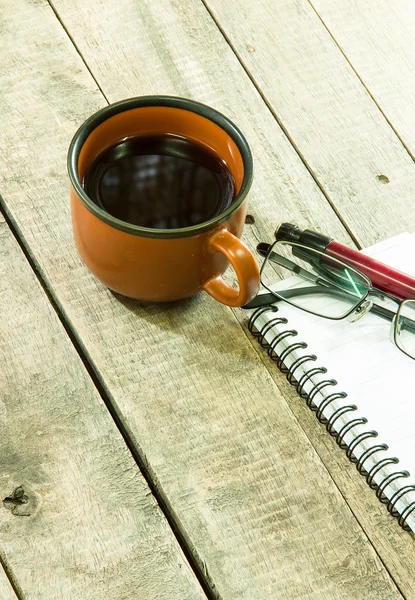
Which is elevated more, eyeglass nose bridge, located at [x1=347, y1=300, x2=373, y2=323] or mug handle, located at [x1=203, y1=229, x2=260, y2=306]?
mug handle, located at [x1=203, y1=229, x2=260, y2=306]

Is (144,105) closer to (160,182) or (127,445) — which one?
(160,182)

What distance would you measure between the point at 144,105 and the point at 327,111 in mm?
283

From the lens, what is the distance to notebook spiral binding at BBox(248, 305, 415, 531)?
2.44 ft

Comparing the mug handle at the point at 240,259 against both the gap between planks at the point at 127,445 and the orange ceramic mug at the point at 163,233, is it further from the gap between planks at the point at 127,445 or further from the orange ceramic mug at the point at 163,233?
the gap between planks at the point at 127,445

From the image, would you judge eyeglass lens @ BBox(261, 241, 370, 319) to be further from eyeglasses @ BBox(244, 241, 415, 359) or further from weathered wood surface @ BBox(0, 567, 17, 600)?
weathered wood surface @ BBox(0, 567, 17, 600)

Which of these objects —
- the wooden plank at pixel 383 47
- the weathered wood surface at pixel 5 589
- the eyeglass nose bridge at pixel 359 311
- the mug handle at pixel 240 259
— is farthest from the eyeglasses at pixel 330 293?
the weathered wood surface at pixel 5 589

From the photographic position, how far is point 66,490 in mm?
741

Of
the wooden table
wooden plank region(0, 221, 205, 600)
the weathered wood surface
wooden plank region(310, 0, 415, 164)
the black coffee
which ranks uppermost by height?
wooden plank region(310, 0, 415, 164)

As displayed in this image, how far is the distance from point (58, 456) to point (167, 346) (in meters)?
0.14

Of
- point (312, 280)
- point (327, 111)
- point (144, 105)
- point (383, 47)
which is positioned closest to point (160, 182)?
point (144, 105)

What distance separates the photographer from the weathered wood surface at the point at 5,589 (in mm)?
693

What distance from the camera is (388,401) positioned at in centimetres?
78

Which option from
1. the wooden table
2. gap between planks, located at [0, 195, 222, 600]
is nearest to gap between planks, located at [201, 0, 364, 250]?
the wooden table

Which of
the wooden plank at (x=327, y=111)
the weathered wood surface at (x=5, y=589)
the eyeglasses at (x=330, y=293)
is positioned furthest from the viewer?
the wooden plank at (x=327, y=111)
